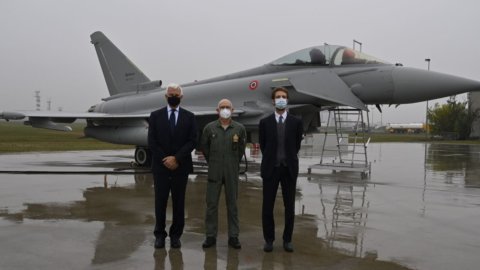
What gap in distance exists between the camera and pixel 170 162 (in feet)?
15.5

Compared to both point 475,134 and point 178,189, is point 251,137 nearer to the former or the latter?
point 178,189

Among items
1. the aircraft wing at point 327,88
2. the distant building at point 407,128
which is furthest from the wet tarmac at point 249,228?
the distant building at point 407,128

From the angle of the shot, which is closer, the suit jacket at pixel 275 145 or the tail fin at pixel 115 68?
the suit jacket at pixel 275 145

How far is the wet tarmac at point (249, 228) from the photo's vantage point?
4.12m

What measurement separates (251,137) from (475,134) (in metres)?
46.2

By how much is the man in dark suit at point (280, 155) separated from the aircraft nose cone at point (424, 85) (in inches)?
251

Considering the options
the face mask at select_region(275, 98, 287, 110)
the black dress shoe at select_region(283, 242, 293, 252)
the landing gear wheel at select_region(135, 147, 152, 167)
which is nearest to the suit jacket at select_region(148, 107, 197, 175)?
the face mask at select_region(275, 98, 287, 110)

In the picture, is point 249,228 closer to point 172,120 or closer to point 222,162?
point 222,162

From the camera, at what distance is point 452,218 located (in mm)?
6164

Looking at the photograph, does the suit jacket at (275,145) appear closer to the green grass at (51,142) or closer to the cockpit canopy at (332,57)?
the cockpit canopy at (332,57)

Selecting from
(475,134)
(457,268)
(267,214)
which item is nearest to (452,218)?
(457,268)

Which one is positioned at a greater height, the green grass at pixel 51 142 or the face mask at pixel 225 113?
the face mask at pixel 225 113

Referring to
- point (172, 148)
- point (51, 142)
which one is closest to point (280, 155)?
point (172, 148)

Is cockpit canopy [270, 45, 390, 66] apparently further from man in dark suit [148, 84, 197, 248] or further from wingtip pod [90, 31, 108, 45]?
wingtip pod [90, 31, 108, 45]
